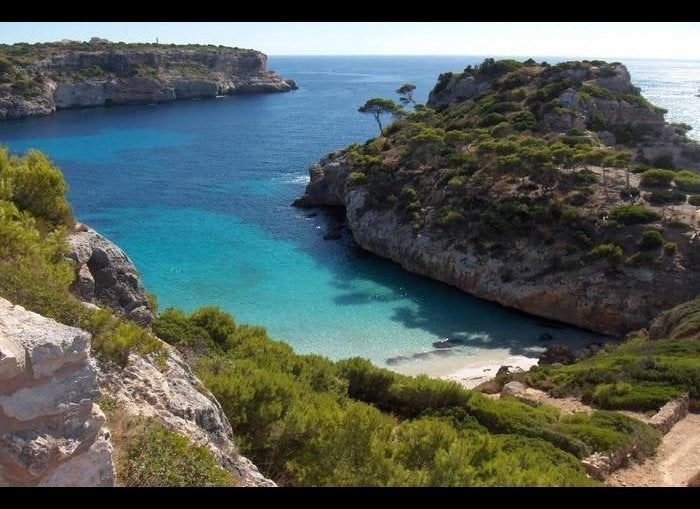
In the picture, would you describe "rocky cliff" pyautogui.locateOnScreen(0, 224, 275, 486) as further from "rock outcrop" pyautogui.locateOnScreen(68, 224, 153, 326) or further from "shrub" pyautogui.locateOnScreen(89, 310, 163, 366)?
"rock outcrop" pyautogui.locateOnScreen(68, 224, 153, 326)

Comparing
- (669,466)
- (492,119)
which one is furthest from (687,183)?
(669,466)

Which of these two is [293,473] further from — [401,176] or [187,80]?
[187,80]

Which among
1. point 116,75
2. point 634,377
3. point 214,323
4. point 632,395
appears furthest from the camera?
point 116,75

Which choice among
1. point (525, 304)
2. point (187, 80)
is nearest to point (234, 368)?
point (525, 304)

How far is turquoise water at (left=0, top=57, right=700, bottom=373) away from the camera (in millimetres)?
31281

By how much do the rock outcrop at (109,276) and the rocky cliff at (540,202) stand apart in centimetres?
2329

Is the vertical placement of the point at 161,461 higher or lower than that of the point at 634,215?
higher

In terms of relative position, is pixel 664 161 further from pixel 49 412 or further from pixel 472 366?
pixel 49 412

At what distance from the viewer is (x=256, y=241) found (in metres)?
43.5

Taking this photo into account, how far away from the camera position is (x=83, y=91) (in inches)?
4227

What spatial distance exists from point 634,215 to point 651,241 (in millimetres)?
2424

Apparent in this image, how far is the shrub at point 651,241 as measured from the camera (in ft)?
109

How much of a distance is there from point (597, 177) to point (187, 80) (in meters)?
105
